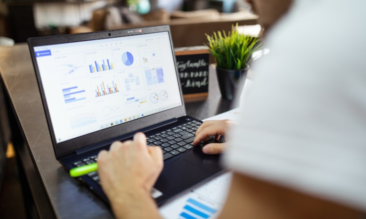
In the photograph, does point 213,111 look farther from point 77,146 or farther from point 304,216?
point 304,216

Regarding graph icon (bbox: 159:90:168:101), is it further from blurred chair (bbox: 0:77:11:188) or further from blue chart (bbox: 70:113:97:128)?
blurred chair (bbox: 0:77:11:188)

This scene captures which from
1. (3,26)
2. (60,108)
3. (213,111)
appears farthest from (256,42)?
(3,26)

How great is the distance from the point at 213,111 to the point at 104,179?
1.82ft

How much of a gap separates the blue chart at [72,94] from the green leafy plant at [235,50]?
55 cm

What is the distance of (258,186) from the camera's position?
323mm

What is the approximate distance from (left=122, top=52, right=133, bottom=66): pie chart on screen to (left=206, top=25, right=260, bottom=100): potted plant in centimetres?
39

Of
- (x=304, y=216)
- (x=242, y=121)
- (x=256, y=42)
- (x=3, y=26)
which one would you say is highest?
(x=3, y=26)

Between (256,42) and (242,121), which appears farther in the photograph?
(256,42)

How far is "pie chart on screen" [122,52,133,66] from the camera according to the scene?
77 cm

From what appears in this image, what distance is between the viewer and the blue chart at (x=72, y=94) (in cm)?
66

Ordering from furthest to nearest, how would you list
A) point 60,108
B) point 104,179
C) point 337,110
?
point 60,108, point 104,179, point 337,110

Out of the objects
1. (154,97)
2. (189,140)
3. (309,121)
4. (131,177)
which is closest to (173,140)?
(189,140)

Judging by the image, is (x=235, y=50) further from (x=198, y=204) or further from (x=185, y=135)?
(x=198, y=204)

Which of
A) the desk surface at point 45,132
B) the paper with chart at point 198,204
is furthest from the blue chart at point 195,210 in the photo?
the desk surface at point 45,132
